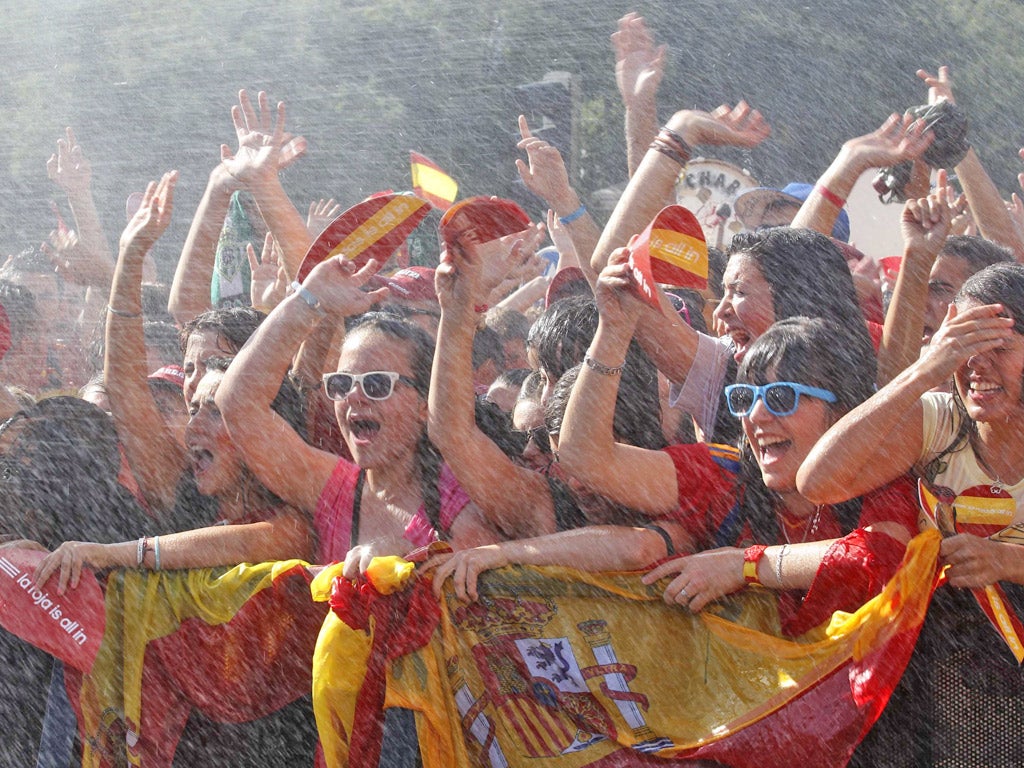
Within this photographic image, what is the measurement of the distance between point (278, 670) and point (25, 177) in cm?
1772

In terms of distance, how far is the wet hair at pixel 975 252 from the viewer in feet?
12.3

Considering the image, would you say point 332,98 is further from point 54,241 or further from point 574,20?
point 54,241

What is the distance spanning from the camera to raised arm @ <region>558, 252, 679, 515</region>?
277cm

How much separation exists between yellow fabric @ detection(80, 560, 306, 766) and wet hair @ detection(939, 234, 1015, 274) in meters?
2.19

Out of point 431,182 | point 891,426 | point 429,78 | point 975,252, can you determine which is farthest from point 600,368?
point 429,78

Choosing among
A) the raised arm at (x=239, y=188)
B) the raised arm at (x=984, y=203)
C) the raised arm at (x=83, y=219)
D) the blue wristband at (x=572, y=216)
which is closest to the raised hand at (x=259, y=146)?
the raised arm at (x=239, y=188)

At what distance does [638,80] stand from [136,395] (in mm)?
2169

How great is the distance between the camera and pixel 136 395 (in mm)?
3781

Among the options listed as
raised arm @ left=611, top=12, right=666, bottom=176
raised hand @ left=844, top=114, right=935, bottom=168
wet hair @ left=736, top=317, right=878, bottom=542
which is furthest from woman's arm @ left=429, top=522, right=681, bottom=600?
raised arm @ left=611, top=12, right=666, bottom=176

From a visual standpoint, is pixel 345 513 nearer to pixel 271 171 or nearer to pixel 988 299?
pixel 988 299

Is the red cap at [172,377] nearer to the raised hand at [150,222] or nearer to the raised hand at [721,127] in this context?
the raised hand at [150,222]

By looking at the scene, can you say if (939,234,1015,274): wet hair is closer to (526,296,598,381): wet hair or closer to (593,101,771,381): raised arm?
(593,101,771,381): raised arm

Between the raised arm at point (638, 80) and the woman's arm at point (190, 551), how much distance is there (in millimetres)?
2085

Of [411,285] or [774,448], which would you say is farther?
[411,285]
